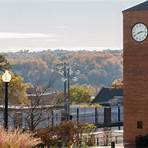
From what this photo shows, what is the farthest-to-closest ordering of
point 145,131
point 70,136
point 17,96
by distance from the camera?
point 17,96, point 145,131, point 70,136

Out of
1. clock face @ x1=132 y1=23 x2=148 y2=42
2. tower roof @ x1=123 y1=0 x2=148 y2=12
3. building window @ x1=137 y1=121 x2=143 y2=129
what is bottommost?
building window @ x1=137 y1=121 x2=143 y2=129

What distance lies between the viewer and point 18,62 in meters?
194

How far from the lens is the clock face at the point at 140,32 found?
32094 mm

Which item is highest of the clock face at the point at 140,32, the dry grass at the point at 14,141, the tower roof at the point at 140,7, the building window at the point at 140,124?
the tower roof at the point at 140,7

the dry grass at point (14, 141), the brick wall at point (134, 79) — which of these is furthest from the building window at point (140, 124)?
the dry grass at point (14, 141)

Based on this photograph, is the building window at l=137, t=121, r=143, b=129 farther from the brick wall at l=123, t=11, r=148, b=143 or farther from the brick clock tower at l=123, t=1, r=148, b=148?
the brick wall at l=123, t=11, r=148, b=143

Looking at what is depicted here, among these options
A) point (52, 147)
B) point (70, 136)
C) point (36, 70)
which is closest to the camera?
point (52, 147)

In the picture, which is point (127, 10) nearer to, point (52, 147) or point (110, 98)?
point (52, 147)

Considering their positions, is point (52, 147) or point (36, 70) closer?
point (52, 147)

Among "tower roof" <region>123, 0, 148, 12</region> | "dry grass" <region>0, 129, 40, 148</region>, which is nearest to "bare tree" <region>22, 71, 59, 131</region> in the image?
"tower roof" <region>123, 0, 148, 12</region>

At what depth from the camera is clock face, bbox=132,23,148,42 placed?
3209 cm

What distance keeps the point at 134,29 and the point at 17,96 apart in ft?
147

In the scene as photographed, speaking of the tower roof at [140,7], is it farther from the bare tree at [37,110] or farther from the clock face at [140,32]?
the bare tree at [37,110]

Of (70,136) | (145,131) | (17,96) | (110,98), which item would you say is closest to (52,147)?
→ (70,136)
